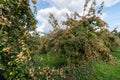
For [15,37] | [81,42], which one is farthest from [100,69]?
[15,37]

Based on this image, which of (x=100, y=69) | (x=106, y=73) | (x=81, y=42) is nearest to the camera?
(x=81, y=42)

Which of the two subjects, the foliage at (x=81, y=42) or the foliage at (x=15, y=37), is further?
the foliage at (x=81, y=42)

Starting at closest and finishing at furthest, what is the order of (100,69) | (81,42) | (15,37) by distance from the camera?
(15,37), (81,42), (100,69)

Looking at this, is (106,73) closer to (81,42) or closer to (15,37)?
(81,42)

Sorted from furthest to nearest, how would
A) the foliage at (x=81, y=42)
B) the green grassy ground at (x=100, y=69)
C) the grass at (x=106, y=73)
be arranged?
the grass at (x=106, y=73)
the green grassy ground at (x=100, y=69)
the foliage at (x=81, y=42)

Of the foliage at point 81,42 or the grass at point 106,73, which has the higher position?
the foliage at point 81,42

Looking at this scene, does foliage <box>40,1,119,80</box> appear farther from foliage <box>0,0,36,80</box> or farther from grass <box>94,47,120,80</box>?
foliage <box>0,0,36,80</box>

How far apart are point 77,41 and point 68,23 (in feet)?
3.79

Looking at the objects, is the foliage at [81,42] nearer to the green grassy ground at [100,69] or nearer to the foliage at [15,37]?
the green grassy ground at [100,69]

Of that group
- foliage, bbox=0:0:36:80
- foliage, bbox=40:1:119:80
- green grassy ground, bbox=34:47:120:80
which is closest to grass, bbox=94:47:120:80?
green grassy ground, bbox=34:47:120:80

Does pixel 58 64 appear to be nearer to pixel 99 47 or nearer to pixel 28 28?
pixel 99 47

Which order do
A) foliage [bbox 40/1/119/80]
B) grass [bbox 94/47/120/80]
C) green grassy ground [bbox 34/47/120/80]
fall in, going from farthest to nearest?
grass [bbox 94/47/120/80], green grassy ground [bbox 34/47/120/80], foliage [bbox 40/1/119/80]

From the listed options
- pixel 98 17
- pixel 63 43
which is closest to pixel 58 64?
pixel 63 43

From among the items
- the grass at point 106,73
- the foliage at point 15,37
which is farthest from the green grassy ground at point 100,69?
the foliage at point 15,37
